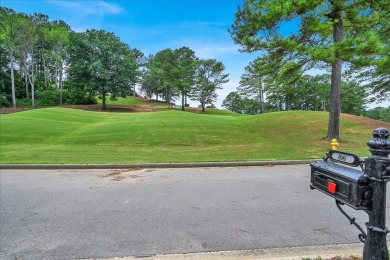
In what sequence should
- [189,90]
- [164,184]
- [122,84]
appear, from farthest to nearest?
1. [189,90]
2. [122,84]
3. [164,184]

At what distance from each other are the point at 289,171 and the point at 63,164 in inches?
271

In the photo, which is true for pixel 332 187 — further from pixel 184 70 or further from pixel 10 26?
pixel 184 70

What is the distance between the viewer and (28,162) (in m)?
8.38

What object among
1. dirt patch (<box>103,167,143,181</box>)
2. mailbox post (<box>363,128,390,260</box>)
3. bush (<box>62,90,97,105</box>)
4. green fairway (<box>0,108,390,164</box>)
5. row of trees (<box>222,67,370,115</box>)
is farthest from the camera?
row of trees (<box>222,67,370,115</box>)

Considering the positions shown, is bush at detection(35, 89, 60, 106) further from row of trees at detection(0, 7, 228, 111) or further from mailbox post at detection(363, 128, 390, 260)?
mailbox post at detection(363, 128, 390, 260)

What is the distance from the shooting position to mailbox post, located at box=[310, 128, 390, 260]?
1.62 metres

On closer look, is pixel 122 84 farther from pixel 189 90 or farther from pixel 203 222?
pixel 203 222

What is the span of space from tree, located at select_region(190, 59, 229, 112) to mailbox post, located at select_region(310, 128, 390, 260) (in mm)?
43481

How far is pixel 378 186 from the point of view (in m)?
1.64

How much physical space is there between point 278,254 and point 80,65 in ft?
124

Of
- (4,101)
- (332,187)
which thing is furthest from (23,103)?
(332,187)

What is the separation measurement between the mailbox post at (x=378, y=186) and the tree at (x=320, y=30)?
9.59 metres

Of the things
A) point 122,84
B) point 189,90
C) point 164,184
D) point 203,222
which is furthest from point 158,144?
point 189,90

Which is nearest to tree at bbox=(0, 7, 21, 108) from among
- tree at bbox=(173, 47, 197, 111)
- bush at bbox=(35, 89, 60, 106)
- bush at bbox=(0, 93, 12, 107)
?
bush at bbox=(0, 93, 12, 107)
